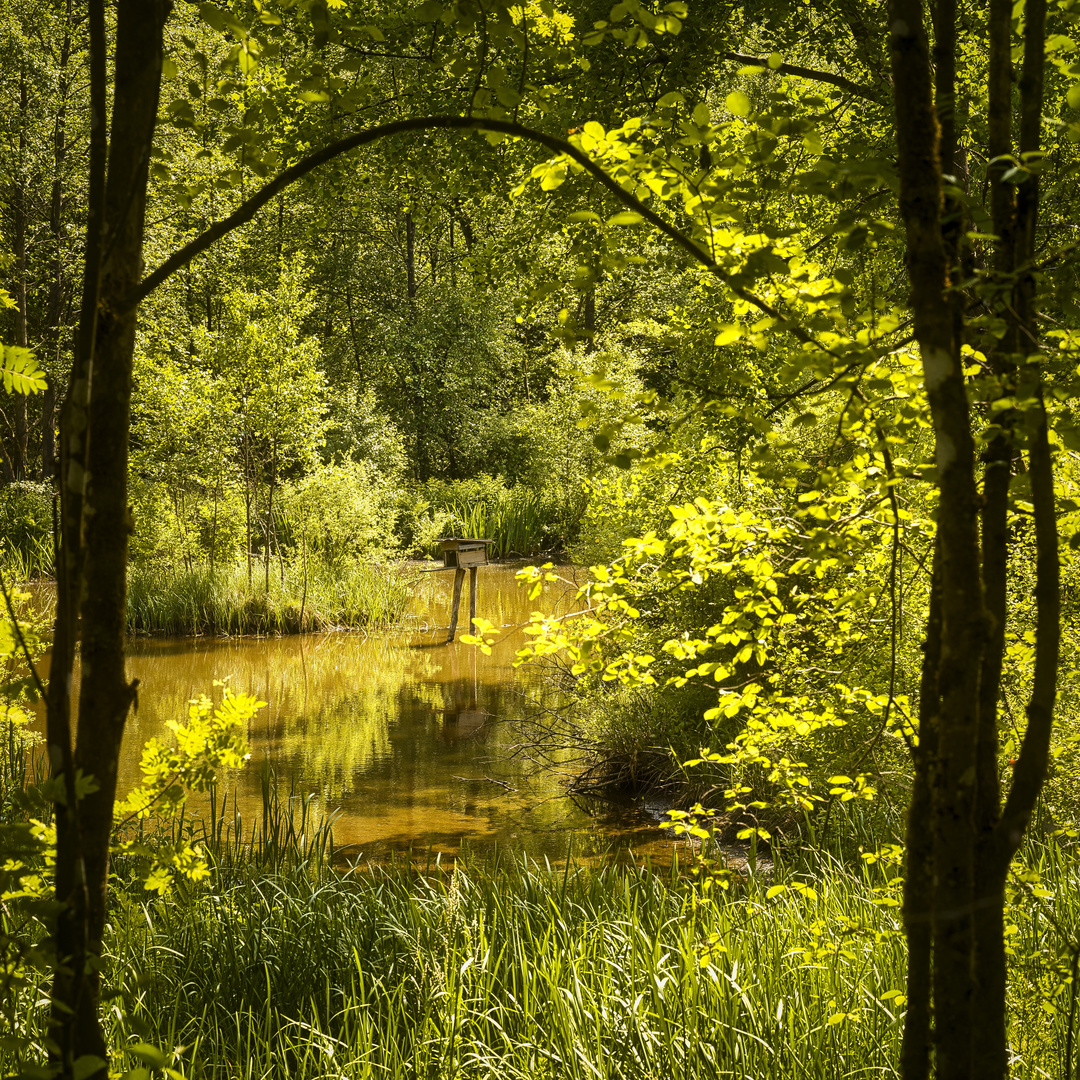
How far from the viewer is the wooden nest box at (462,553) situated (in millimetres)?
12109

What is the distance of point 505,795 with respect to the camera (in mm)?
7148

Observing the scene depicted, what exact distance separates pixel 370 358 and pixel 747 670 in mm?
19491

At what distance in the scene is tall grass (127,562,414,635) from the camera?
12.8 metres

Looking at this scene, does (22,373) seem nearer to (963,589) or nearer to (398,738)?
(963,589)

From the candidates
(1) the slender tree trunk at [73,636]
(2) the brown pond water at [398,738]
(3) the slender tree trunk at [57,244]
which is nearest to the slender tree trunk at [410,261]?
(3) the slender tree trunk at [57,244]

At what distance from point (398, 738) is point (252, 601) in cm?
500

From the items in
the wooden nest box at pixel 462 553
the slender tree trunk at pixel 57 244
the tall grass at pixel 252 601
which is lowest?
the tall grass at pixel 252 601

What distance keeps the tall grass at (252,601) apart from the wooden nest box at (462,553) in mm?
1743

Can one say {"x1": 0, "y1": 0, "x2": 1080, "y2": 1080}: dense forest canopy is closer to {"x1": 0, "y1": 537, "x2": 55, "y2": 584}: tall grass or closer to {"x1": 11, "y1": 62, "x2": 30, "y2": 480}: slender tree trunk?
{"x1": 0, "y1": 537, "x2": 55, "y2": 584}: tall grass

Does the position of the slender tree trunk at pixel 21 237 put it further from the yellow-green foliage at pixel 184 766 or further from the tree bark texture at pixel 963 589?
the tree bark texture at pixel 963 589

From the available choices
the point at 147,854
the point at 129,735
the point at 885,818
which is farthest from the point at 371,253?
the point at 147,854

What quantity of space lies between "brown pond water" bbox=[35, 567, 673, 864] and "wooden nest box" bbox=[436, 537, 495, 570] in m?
1.09

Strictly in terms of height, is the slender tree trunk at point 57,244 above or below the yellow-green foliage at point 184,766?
above

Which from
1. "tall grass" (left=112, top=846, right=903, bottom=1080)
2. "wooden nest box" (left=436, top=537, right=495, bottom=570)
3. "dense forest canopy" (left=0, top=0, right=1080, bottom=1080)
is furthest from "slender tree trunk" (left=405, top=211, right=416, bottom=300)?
"tall grass" (left=112, top=846, right=903, bottom=1080)
